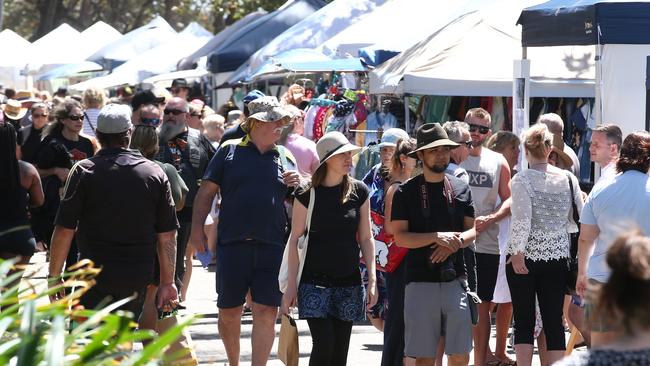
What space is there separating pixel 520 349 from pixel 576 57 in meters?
5.50

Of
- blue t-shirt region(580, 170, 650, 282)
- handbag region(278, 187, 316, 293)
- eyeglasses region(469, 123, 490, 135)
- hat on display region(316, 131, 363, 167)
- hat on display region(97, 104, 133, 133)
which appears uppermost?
hat on display region(97, 104, 133, 133)

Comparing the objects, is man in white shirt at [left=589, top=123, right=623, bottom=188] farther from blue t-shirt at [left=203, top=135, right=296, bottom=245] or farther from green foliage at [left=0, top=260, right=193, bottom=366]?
green foliage at [left=0, top=260, right=193, bottom=366]

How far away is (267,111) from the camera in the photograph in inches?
324

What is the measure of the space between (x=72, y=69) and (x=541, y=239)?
26131mm

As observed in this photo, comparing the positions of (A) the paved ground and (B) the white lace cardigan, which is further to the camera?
(A) the paved ground

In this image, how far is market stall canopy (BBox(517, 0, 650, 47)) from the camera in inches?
389

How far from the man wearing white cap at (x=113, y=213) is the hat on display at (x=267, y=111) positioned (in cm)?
122

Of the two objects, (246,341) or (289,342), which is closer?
(289,342)

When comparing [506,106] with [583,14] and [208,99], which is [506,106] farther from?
[208,99]

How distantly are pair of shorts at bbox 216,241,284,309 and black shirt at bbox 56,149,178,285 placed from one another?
1.12 metres

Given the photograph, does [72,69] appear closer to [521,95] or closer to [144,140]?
[521,95]

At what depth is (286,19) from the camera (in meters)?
25.0

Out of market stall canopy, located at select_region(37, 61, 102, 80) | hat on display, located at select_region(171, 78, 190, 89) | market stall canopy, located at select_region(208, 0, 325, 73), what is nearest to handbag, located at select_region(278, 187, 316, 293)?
hat on display, located at select_region(171, 78, 190, 89)

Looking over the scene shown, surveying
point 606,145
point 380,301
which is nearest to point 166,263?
point 380,301
